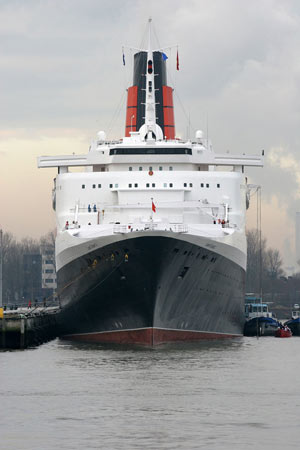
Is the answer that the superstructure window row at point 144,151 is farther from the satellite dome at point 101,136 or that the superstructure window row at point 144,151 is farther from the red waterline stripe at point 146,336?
the red waterline stripe at point 146,336

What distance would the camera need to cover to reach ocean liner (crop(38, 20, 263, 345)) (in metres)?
47.9

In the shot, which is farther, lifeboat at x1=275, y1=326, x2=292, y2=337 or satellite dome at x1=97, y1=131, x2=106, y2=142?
lifeboat at x1=275, y1=326, x2=292, y2=337

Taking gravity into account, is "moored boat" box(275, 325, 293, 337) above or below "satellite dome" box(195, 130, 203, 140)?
below

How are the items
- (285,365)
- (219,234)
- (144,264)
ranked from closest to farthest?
(285,365), (144,264), (219,234)

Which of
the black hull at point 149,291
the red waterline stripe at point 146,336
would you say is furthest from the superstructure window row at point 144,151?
the red waterline stripe at point 146,336

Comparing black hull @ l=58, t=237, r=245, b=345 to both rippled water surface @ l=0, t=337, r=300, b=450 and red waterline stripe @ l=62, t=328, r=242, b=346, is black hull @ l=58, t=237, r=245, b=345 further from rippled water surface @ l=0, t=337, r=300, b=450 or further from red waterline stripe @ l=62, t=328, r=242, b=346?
rippled water surface @ l=0, t=337, r=300, b=450

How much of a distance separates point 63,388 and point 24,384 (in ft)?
6.16

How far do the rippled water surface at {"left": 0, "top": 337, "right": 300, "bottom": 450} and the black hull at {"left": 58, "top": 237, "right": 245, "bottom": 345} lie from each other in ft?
5.35

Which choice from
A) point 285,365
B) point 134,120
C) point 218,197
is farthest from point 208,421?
point 134,120

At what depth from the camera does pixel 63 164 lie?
63406mm

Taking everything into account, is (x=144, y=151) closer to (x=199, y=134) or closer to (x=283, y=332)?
(x=199, y=134)

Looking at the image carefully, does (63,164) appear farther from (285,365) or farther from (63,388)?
(63,388)

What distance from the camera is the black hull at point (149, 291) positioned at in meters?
47.5

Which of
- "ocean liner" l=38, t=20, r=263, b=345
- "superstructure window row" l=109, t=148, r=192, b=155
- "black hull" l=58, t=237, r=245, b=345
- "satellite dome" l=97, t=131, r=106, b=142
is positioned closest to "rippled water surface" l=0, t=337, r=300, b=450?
"black hull" l=58, t=237, r=245, b=345
